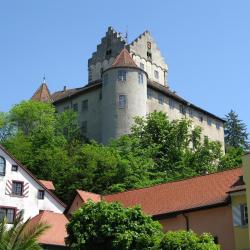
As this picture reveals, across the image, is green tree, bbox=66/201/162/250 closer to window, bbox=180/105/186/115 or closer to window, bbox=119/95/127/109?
window, bbox=119/95/127/109

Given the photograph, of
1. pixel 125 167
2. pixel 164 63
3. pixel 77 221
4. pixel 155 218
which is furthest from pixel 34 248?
pixel 164 63

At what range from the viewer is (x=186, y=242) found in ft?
93.6

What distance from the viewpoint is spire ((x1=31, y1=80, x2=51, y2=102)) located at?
89.8 metres

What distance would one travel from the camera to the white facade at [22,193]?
4934 centimetres

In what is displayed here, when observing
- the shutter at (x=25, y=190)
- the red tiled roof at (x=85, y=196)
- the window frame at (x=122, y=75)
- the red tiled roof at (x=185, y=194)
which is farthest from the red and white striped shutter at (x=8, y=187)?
the window frame at (x=122, y=75)

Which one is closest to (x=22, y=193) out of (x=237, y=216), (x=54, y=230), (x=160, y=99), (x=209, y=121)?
(x=54, y=230)

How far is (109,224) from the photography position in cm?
3206

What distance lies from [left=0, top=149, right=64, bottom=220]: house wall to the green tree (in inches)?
671

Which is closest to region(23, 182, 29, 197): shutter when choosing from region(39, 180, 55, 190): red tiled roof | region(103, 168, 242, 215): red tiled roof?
region(39, 180, 55, 190): red tiled roof

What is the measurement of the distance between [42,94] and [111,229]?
6161 cm

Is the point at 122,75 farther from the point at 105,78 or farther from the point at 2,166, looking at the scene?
the point at 2,166

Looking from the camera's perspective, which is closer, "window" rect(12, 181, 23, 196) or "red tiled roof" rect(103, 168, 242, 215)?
"red tiled roof" rect(103, 168, 242, 215)

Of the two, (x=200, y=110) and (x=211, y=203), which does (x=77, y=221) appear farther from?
(x=200, y=110)

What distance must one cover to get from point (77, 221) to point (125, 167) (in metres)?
26.2
